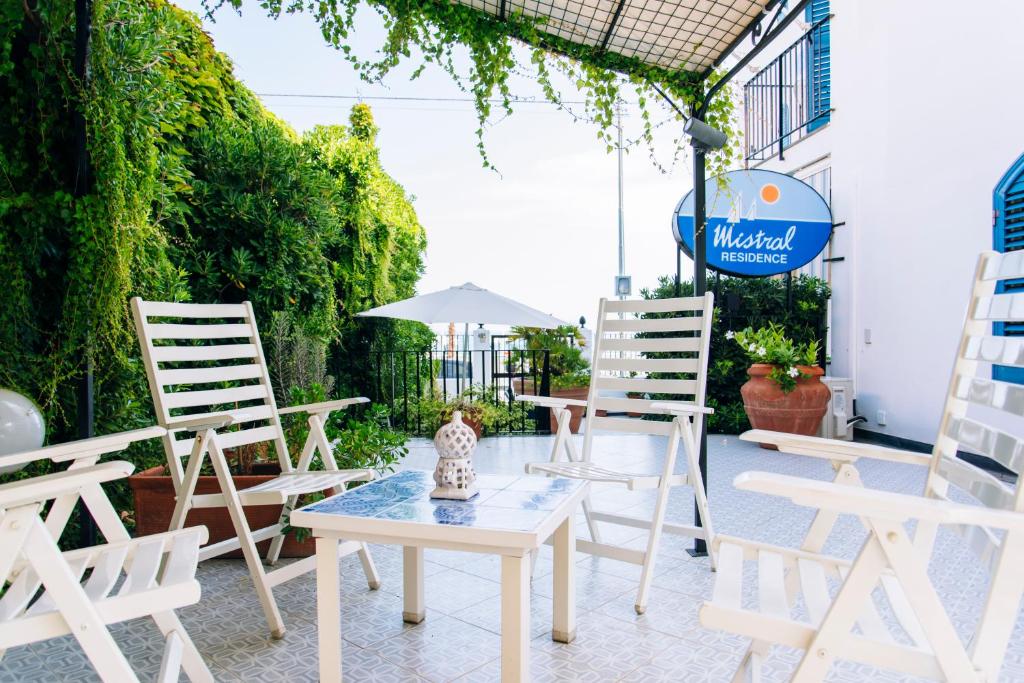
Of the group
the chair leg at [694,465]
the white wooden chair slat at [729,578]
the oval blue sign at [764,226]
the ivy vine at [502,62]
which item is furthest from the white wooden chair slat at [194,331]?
the oval blue sign at [764,226]

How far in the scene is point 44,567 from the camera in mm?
1166

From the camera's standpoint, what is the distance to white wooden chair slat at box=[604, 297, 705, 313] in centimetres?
272

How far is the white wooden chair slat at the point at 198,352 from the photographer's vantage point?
2.37 m

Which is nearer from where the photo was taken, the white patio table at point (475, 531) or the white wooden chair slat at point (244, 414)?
the white patio table at point (475, 531)

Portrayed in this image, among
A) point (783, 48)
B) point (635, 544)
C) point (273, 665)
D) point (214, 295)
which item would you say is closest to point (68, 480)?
point (273, 665)

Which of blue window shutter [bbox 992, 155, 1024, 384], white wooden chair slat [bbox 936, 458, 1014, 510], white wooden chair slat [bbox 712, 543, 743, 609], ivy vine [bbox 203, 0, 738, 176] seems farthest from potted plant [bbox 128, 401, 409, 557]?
blue window shutter [bbox 992, 155, 1024, 384]

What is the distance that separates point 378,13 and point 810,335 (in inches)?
207

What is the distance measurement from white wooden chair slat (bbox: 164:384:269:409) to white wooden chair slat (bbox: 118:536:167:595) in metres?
0.75

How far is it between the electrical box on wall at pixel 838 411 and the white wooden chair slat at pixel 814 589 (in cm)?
492

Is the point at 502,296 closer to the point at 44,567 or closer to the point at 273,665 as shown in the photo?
the point at 273,665

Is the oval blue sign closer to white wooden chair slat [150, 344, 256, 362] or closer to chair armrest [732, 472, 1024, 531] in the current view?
white wooden chair slat [150, 344, 256, 362]

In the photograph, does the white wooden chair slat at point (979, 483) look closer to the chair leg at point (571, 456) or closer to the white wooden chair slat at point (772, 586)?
the white wooden chair slat at point (772, 586)

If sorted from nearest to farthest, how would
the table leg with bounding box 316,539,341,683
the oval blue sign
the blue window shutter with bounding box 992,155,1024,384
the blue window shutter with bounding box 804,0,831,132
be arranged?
the table leg with bounding box 316,539,341,683 → the blue window shutter with bounding box 992,155,1024,384 → the oval blue sign → the blue window shutter with bounding box 804,0,831,132

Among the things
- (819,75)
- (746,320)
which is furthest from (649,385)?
(819,75)
